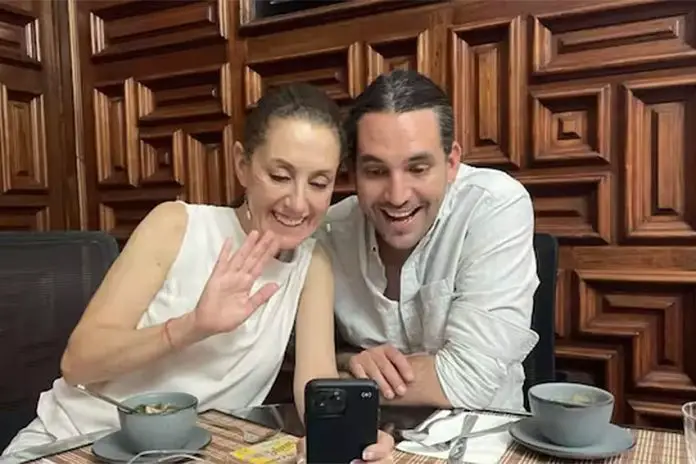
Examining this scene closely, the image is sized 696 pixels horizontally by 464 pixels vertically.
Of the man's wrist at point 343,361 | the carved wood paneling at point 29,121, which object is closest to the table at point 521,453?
the man's wrist at point 343,361

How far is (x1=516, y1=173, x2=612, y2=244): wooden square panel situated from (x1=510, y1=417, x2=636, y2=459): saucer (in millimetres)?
791

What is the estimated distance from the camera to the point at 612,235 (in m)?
1.58

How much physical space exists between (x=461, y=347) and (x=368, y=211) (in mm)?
321

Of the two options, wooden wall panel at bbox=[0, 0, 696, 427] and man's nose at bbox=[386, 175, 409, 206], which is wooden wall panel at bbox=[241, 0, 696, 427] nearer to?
wooden wall panel at bbox=[0, 0, 696, 427]

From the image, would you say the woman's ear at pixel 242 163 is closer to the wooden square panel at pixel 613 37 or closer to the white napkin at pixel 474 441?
the white napkin at pixel 474 441

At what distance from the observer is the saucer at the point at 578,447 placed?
79 centimetres

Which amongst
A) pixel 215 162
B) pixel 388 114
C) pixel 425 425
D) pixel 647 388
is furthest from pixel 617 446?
pixel 215 162

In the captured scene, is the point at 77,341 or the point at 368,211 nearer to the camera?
the point at 77,341

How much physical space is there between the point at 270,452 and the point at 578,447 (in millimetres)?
369

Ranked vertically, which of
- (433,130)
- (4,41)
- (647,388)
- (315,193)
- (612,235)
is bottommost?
(647,388)

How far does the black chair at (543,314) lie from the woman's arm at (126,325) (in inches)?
29.7

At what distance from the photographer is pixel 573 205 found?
163 cm

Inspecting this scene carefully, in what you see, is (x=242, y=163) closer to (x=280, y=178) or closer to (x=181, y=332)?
(x=280, y=178)

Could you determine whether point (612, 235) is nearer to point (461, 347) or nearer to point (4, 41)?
point (461, 347)
